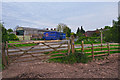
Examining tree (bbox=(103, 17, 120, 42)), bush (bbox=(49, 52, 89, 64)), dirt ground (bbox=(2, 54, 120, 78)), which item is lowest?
dirt ground (bbox=(2, 54, 120, 78))

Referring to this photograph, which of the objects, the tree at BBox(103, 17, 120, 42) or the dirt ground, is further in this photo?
the tree at BBox(103, 17, 120, 42)

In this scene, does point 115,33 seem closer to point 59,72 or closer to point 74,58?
point 74,58

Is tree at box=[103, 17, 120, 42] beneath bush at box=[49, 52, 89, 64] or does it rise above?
above

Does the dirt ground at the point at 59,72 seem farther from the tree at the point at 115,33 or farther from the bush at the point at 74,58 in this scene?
the tree at the point at 115,33

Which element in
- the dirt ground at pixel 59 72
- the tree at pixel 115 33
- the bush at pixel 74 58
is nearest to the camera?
the dirt ground at pixel 59 72

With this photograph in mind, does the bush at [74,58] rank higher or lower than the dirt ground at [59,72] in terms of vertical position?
higher

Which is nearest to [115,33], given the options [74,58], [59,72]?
[74,58]

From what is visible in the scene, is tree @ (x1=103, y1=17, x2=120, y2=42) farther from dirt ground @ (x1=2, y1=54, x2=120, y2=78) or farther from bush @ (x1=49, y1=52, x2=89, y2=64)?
dirt ground @ (x1=2, y1=54, x2=120, y2=78)

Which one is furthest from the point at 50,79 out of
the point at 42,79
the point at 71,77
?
the point at 71,77

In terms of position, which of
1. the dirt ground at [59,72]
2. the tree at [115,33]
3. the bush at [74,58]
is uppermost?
the tree at [115,33]

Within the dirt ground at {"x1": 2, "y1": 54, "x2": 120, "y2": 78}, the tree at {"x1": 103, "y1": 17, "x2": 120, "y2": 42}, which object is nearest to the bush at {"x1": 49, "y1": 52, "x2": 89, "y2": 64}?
the dirt ground at {"x1": 2, "y1": 54, "x2": 120, "y2": 78}

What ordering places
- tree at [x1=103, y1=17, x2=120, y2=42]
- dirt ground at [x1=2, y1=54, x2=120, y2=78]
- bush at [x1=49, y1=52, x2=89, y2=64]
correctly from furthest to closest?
tree at [x1=103, y1=17, x2=120, y2=42], bush at [x1=49, y1=52, x2=89, y2=64], dirt ground at [x1=2, y1=54, x2=120, y2=78]

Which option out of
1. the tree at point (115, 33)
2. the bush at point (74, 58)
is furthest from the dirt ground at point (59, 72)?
the tree at point (115, 33)

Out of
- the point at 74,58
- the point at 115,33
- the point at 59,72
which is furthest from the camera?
the point at 115,33
